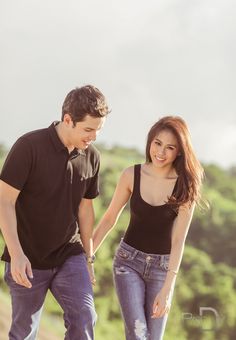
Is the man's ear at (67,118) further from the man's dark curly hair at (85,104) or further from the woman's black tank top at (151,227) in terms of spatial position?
the woman's black tank top at (151,227)

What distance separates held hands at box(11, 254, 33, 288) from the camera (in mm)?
3943

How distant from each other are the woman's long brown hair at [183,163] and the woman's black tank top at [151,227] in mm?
81

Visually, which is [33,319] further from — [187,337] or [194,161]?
[187,337]

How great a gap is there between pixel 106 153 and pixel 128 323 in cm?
972

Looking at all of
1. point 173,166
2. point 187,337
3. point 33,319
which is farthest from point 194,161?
point 187,337

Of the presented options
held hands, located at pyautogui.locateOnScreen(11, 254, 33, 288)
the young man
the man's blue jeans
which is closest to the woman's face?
the young man

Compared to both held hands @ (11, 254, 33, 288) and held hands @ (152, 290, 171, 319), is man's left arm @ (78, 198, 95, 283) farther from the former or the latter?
held hands @ (11, 254, 33, 288)

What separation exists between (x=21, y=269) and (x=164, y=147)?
1.05 metres

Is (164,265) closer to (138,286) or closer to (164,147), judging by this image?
(138,286)

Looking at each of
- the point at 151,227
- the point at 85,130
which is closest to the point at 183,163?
the point at 151,227

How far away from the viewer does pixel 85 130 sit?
13.2ft

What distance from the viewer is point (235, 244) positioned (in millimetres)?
13102

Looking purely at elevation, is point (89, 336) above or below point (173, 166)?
below

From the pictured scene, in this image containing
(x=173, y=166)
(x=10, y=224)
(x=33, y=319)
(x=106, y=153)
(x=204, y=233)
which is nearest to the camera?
(x=10, y=224)
